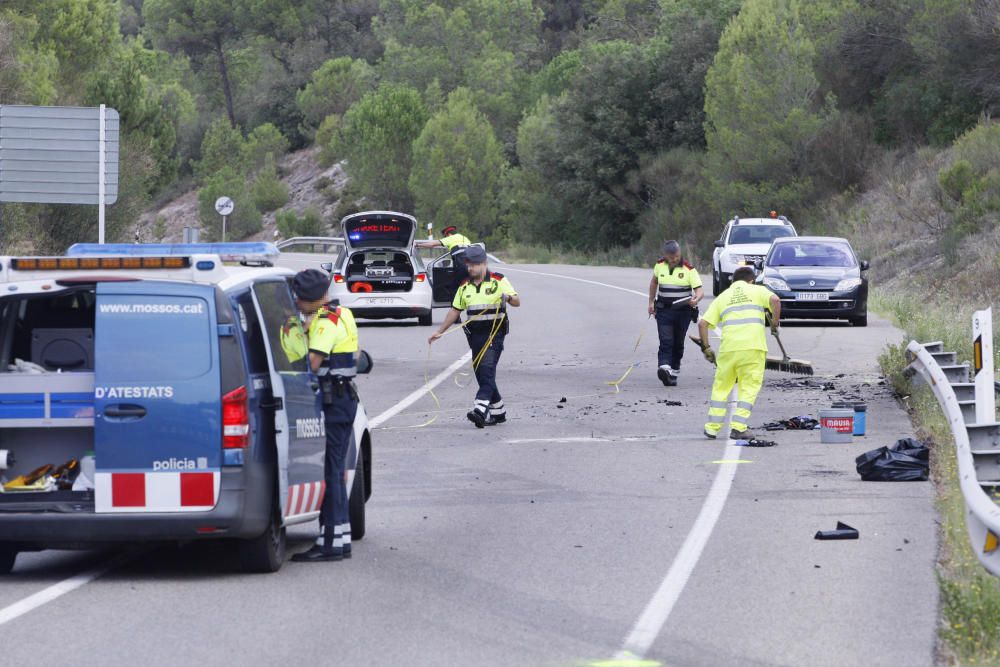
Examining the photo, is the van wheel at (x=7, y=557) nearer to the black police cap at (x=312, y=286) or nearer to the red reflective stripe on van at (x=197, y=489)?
the red reflective stripe on van at (x=197, y=489)

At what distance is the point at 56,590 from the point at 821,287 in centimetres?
2100

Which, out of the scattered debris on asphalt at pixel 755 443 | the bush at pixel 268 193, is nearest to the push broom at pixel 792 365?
the scattered debris on asphalt at pixel 755 443

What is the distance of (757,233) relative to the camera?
3709 centimetres

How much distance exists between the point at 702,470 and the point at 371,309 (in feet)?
54.6

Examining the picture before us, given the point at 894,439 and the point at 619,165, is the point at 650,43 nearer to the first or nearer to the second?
the point at 619,165

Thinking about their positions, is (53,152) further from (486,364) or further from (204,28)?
(204,28)

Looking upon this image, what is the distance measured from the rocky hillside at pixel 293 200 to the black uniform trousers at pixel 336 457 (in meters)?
93.2

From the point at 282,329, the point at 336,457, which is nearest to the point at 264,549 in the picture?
the point at 336,457

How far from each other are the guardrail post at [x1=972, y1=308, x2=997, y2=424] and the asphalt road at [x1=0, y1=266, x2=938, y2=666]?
0.75 m

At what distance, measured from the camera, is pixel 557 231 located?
77.1 metres

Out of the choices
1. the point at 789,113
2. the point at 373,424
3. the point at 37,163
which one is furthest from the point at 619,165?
the point at 373,424

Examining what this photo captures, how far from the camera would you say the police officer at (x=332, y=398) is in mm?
9531

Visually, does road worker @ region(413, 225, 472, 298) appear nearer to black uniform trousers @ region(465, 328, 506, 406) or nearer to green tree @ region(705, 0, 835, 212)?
black uniform trousers @ region(465, 328, 506, 406)

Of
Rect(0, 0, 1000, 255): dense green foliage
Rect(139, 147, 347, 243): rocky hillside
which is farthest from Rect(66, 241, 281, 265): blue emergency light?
Rect(139, 147, 347, 243): rocky hillside
